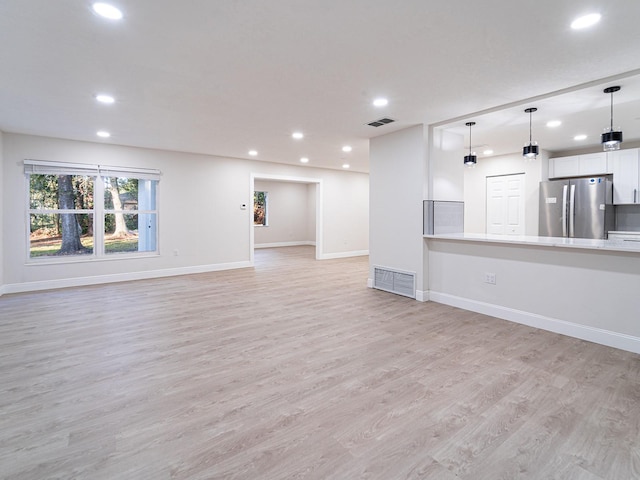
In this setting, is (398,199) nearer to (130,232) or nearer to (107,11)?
(107,11)

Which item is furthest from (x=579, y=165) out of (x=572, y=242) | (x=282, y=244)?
(x=282, y=244)

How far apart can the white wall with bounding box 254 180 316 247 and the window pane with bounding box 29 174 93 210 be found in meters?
6.36

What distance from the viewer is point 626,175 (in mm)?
5516

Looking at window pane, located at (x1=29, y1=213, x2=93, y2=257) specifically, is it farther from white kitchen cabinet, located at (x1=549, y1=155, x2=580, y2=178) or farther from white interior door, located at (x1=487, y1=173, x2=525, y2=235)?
white kitchen cabinet, located at (x1=549, y1=155, x2=580, y2=178)

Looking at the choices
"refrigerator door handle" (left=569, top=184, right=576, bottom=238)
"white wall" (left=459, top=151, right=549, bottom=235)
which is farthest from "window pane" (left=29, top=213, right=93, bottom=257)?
"refrigerator door handle" (left=569, top=184, right=576, bottom=238)

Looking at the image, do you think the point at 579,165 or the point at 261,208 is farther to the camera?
the point at 261,208

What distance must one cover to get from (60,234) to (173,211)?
1.92 metres

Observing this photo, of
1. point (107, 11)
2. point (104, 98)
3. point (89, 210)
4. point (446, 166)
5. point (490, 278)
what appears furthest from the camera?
point (89, 210)

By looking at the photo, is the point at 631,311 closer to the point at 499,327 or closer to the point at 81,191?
the point at 499,327

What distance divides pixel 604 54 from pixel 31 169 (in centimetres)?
762

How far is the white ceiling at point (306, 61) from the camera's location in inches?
85.4

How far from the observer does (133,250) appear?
21.9ft

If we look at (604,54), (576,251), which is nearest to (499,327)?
A: (576,251)

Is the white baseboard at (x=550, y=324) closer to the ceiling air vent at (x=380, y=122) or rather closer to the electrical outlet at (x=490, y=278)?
the electrical outlet at (x=490, y=278)
